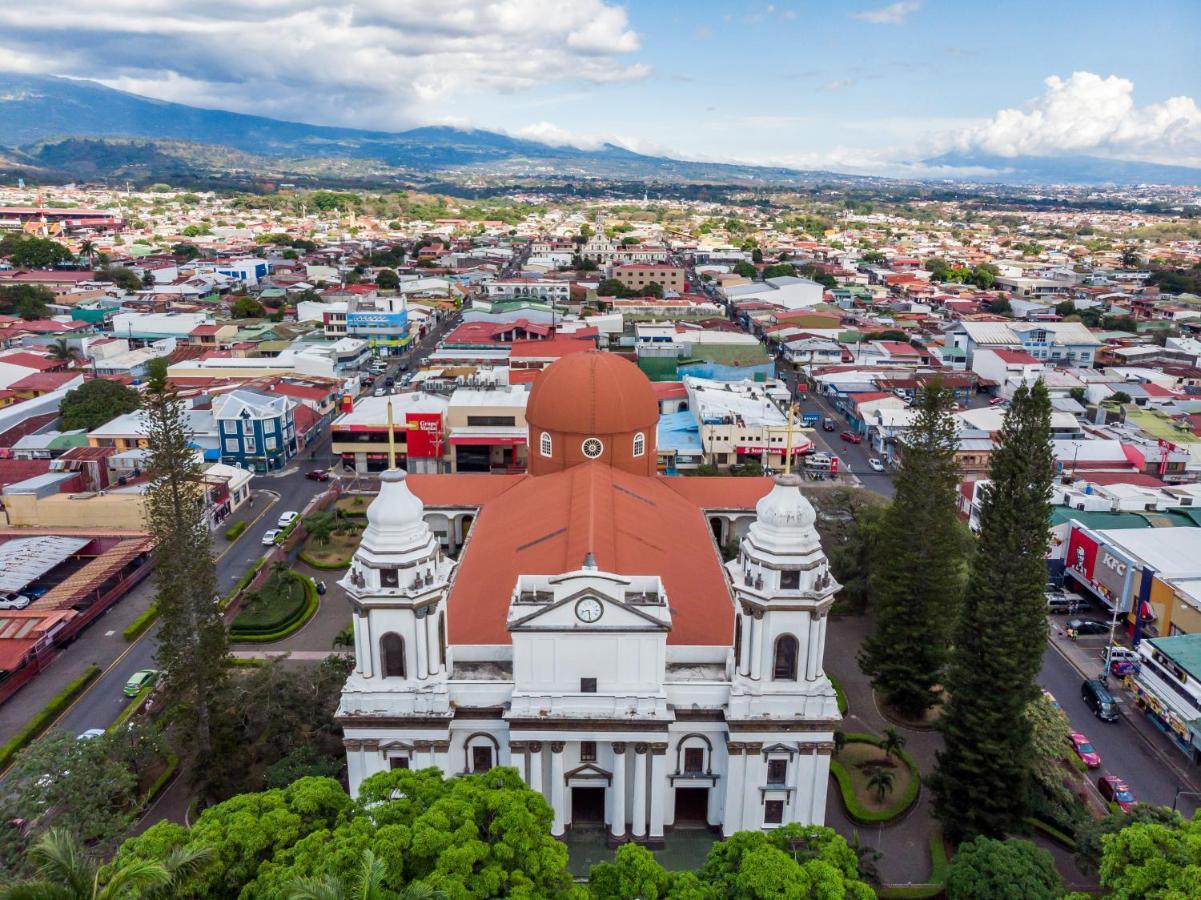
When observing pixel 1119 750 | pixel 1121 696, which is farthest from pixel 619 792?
pixel 1121 696

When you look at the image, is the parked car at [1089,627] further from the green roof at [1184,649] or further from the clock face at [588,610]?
the clock face at [588,610]

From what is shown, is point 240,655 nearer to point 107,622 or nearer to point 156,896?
point 107,622

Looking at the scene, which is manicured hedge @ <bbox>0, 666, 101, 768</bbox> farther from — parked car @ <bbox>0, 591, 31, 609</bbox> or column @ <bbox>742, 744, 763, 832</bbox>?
column @ <bbox>742, 744, 763, 832</bbox>

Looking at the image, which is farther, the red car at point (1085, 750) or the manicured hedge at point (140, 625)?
the manicured hedge at point (140, 625)

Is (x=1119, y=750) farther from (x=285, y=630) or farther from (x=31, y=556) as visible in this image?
(x=31, y=556)

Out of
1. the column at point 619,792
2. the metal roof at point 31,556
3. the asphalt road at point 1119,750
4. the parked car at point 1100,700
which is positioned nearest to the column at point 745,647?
the column at point 619,792
